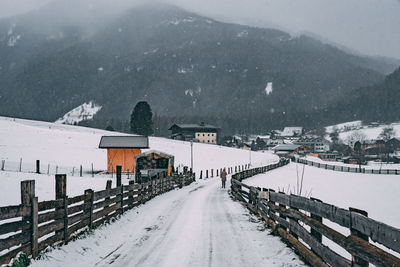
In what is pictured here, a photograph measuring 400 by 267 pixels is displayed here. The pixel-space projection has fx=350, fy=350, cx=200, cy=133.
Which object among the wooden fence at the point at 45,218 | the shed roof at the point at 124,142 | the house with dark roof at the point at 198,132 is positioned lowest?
the wooden fence at the point at 45,218

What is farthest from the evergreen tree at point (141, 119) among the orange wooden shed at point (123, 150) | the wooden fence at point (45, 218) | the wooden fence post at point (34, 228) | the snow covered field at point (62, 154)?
the wooden fence post at point (34, 228)

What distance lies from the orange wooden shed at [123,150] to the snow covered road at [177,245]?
116 feet

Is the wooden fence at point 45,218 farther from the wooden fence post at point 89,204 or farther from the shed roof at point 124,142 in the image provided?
the shed roof at point 124,142

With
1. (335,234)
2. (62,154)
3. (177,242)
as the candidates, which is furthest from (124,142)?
(335,234)

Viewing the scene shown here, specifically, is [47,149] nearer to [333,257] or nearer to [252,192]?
[252,192]

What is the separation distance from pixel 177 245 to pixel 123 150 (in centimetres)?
4080

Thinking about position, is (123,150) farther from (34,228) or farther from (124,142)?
(34,228)

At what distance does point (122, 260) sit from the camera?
8.02 meters

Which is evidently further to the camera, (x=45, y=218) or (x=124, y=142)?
(x=124, y=142)

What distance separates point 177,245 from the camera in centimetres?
938

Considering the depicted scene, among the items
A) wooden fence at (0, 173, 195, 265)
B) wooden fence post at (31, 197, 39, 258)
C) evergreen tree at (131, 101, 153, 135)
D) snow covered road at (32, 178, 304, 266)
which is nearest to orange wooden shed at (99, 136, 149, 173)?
wooden fence at (0, 173, 195, 265)

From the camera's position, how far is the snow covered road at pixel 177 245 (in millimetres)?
7945

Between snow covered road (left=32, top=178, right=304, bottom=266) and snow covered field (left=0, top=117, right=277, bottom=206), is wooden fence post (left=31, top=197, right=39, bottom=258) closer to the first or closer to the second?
snow covered road (left=32, top=178, right=304, bottom=266)

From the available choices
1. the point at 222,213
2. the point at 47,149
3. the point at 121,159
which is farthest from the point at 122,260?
the point at 47,149
